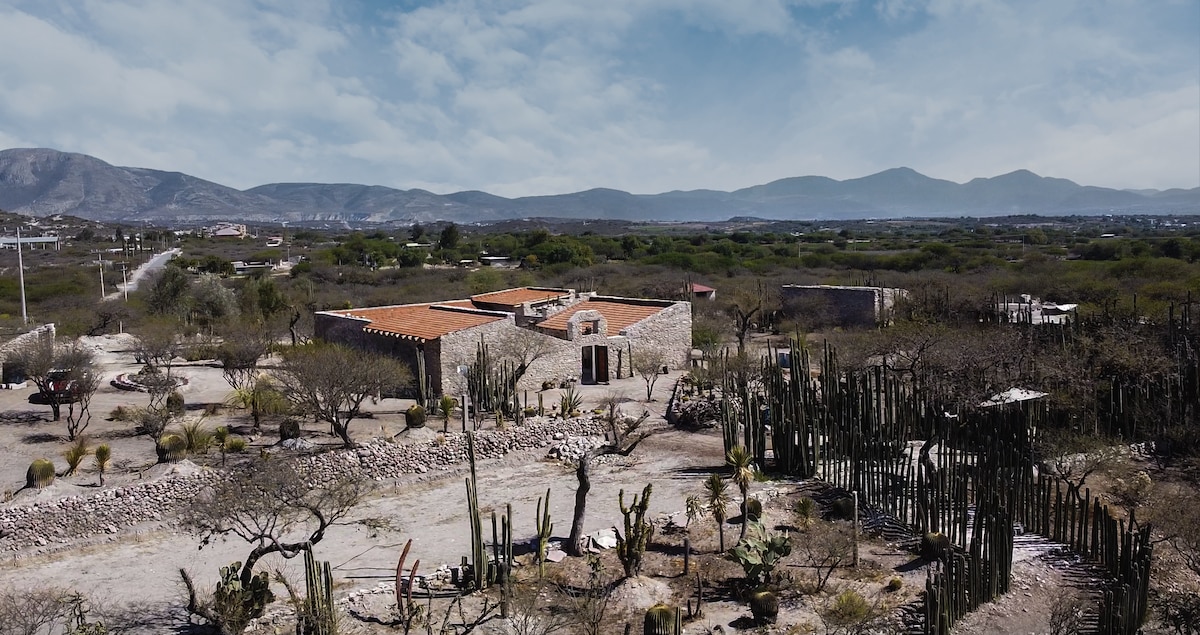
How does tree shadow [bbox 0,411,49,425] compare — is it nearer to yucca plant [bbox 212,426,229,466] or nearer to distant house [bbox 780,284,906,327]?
yucca plant [bbox 212,426,229,466]

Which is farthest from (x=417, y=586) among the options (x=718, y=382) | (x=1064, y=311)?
(x=1064, y=311)

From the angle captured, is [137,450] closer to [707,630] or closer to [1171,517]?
[707,630]

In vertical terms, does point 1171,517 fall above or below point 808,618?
above

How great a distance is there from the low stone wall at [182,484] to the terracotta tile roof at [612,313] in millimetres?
9191

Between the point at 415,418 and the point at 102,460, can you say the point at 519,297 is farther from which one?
the point at 102,460

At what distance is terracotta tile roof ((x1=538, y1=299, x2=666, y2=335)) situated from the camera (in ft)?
99.1

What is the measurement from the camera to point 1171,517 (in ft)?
42.7

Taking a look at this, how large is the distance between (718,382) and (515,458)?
7431mm

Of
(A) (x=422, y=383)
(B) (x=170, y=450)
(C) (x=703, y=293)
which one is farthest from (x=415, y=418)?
(C) (x=703, y=293)

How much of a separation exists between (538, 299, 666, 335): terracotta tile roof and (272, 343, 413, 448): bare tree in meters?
8.07

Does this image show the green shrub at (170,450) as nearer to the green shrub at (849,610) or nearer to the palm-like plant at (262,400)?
the palm-like plant at (262,400)

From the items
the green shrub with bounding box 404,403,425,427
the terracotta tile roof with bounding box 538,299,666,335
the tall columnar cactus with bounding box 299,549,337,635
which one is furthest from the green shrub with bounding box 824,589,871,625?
the terracotta tile roof with bounding box 538,299,666,335

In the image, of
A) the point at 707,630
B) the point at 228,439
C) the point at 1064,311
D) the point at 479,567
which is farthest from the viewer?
the point at 1064,311

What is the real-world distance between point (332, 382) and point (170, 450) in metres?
3.62
